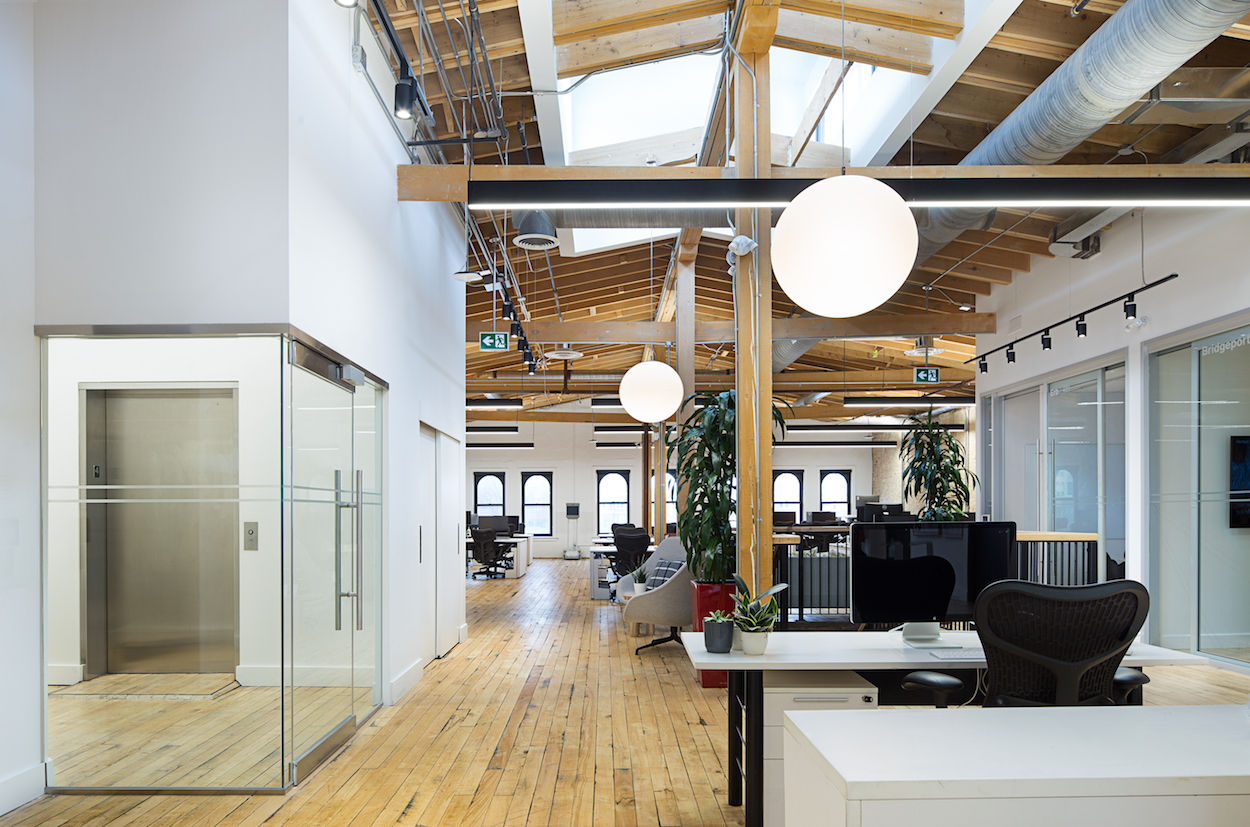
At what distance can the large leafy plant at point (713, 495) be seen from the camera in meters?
6.18

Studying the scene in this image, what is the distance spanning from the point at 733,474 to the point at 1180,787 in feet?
15.5

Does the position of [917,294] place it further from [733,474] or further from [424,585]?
[424,585]

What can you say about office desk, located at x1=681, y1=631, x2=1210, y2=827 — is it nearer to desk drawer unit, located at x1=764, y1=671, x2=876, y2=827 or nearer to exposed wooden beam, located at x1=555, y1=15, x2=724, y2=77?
desk drawer unit, located at x1=764, y1=671, x2=876, y2=827

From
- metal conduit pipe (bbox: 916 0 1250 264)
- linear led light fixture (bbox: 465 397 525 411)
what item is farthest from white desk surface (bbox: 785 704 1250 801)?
linear led light fixture (bbox: 465 397 525 411)

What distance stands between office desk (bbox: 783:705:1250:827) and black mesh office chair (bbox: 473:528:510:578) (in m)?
12.6

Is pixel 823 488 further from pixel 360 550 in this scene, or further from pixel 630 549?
pixel 360 550

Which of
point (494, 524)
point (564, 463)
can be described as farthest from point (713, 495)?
point (564, 463)

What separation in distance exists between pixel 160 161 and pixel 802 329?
7366mm

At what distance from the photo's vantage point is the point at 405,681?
5934mm

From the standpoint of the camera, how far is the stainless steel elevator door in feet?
13.0

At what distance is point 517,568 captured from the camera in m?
15.2

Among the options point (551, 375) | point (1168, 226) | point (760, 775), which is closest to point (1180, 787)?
point (760, 775)

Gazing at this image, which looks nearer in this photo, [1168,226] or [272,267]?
[272,267]

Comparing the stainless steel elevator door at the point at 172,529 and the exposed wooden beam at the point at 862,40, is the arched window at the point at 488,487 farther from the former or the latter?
the stainless steel elevator door at the point at 172,529
